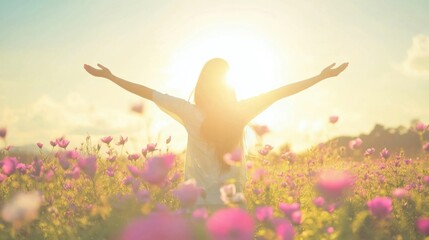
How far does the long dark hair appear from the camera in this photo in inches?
162

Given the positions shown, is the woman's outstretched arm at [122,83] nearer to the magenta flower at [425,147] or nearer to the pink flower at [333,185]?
the pink flower at [333,185]

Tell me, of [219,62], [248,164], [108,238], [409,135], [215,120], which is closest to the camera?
[108,238]

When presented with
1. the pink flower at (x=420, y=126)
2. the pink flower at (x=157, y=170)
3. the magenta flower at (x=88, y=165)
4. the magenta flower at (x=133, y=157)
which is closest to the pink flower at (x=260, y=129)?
the magenta flower at (x=133, y=157)

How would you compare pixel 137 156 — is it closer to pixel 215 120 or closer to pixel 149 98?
pixel 149 98

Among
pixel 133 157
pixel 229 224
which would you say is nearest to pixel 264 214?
pixel 229 224

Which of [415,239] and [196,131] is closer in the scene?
[415,239]

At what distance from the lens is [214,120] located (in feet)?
13.5

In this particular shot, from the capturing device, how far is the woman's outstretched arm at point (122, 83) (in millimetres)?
4785

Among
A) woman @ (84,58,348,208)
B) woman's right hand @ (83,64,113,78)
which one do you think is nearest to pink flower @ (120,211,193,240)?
woman @ (84,58,348,208)

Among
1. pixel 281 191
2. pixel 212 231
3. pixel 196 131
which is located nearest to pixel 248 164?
pixel 281 191

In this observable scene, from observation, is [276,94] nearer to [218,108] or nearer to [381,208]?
[218,108]

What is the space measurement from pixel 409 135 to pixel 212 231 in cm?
2085

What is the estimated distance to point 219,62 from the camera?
14.4ft

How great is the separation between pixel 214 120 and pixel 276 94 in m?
0.82
